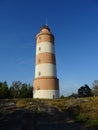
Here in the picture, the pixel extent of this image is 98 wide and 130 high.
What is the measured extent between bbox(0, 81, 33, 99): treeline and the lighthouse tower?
15760 mm

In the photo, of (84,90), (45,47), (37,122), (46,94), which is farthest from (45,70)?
(84,90)

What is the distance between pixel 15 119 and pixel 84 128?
514 centimetres

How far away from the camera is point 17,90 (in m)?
61.7

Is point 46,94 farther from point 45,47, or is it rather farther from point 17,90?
point 17,90

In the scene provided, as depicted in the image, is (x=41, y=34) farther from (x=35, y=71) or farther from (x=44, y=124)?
(x=44, y=124)

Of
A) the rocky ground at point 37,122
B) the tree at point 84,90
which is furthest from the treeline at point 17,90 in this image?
the rocky ground at point 37,122

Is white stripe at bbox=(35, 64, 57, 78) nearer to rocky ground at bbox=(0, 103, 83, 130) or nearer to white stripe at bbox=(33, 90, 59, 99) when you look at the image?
white stripe at bbox=(33, 90, 59, 99)

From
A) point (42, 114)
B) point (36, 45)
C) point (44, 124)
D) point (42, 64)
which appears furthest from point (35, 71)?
point (44, 124)

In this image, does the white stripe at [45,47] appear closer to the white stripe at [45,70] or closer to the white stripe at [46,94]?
the white stripe at [45,70]

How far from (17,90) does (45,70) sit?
25.8 meters

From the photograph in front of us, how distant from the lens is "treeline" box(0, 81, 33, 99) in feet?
174

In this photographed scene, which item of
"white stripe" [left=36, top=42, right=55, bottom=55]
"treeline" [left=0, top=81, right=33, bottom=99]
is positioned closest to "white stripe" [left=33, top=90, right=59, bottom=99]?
"white stripe" [left=36, top=42, right=55, bottom=55]

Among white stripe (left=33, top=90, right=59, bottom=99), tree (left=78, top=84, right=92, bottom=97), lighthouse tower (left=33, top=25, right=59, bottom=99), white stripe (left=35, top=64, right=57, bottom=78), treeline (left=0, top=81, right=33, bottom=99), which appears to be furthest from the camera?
tree (left=78, top=84, right=92, bottom=97)

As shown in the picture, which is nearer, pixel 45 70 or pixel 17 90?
pixel 45 70
